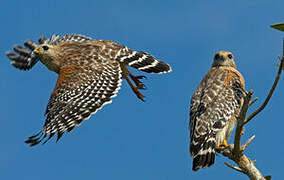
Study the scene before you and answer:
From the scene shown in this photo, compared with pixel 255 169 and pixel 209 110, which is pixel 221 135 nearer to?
pixel 209 110

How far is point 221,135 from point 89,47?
3985 millimetres

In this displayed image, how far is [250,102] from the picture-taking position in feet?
20.1

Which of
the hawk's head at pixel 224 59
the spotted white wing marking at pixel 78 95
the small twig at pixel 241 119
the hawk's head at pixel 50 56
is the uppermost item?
the hawk's head at pixel 50 56

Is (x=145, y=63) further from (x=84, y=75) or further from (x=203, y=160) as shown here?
(x=203, y=160)

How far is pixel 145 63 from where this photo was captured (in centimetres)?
1009

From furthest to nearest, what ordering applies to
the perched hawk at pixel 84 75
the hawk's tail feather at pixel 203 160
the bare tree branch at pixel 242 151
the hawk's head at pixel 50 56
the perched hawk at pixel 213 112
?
the hawk's head at pixel 50 56, the perched hawk at pixel 84 75, the perched hawk at pixel 213 112, the hawk's tail feather at pixel 203 160, the bare tree branch at pixel 242 151

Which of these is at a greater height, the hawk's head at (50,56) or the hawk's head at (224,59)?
the hawk's head at (50,56)

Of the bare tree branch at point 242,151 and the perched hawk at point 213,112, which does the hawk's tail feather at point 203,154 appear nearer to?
the perched hawk at point 213,112

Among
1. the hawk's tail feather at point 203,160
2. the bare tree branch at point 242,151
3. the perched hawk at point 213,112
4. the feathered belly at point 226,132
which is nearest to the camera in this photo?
the bare tree branch at point 242,151

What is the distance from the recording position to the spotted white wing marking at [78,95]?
8.84 m

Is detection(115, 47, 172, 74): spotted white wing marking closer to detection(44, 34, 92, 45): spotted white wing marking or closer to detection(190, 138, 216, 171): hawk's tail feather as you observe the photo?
detection(190, 138, 216, 171): hawk's tail feather

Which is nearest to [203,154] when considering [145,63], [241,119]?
[241,119]

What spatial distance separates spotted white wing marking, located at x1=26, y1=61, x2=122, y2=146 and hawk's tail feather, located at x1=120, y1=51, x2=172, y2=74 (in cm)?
29

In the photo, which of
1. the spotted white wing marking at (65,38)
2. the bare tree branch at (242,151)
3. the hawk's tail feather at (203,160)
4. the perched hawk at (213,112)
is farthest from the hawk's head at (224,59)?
the spotted white wing marking at (65,38)
